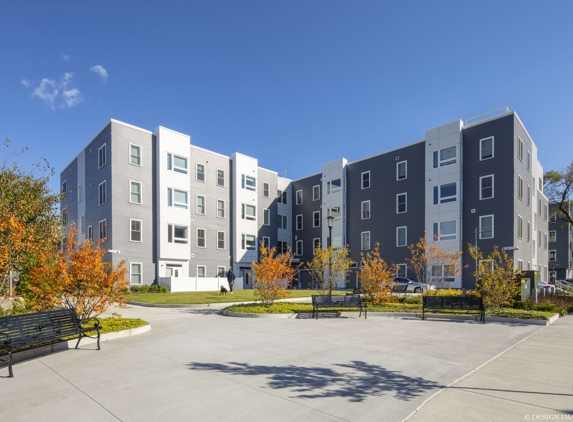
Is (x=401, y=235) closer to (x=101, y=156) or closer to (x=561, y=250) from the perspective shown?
(x=101, y=156)

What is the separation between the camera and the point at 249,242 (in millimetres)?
40469

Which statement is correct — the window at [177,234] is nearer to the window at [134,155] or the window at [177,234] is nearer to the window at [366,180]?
the window at [134,155]

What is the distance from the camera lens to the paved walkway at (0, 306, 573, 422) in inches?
194

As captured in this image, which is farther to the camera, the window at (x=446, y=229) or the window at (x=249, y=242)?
the window at (x=249, y=242)

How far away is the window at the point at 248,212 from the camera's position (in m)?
39.9

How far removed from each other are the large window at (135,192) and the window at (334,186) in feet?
63.6

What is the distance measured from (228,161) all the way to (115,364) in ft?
110

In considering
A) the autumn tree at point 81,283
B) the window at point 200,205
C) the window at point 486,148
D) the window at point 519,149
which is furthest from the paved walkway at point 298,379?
the window at point 200,205

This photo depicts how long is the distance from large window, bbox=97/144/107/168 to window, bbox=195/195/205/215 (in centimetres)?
858

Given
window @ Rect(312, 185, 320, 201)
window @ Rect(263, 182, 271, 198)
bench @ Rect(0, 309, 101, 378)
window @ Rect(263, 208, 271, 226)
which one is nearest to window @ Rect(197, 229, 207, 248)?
window @ Rect(263, 208, 271, 226)

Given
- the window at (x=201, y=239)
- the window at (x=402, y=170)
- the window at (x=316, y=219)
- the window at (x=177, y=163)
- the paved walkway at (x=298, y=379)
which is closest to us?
the paved walkway at (x=298, y=379)

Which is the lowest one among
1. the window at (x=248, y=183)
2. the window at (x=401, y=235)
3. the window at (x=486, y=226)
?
the window at (x=401, y=235)

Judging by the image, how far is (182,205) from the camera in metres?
34.6

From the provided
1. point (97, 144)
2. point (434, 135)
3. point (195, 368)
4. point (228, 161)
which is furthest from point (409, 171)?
point (195, 368)
